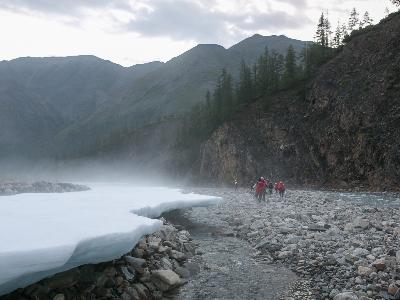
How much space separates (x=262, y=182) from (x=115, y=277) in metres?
19.5

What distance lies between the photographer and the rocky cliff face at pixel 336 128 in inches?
1558

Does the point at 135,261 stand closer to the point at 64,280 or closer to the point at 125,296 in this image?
the point at 125,296

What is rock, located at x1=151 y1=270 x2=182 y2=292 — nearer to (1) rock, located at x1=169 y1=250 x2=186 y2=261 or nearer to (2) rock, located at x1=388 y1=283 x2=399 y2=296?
(1) rock, located at x1=169 y1=250 x2=186 y2=261

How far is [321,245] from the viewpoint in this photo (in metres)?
12.3

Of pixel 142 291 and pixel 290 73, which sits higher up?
pixel 290 73

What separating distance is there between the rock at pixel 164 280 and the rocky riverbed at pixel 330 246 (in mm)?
2750

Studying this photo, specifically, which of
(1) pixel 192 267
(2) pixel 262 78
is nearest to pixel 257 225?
(1) pixel 192 267

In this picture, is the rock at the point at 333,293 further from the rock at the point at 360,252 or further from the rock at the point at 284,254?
the rock at the point at 284,254

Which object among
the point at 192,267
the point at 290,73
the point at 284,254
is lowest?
the point at 192,267

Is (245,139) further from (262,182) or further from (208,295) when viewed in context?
(208,295)

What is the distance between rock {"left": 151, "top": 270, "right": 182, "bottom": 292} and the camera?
9570 mm

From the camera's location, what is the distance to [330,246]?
39.6 feet

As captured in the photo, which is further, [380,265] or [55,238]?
[380,265]

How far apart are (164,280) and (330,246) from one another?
541cm
